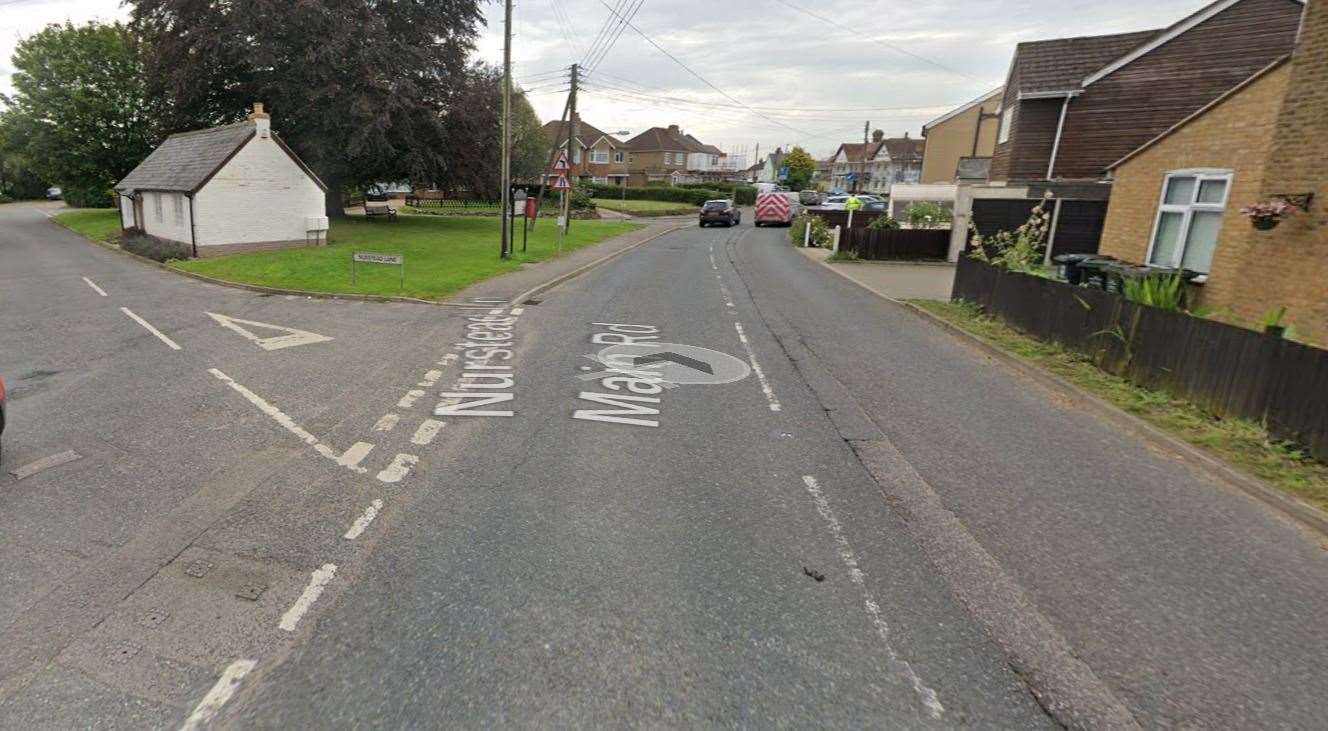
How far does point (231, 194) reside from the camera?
21500 millimetres

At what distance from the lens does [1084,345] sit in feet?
28.4

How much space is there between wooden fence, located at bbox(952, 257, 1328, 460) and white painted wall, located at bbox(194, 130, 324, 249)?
2322 cm

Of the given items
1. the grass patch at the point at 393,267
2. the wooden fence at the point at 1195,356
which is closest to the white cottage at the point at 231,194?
the grass patch at the point at 393,267

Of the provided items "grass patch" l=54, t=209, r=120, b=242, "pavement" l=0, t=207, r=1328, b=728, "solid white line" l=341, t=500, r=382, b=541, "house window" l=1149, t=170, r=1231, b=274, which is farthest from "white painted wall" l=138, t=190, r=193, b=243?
"house window" l=1149, t=170, r=1231, b=274

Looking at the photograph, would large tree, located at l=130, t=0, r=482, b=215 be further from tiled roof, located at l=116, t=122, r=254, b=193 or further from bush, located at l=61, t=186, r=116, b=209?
bush, located at l=61, t=186, r=116, b=209

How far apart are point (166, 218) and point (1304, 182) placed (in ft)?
96.2

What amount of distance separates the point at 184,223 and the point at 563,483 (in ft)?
74.7

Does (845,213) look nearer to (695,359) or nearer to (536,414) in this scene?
(695,359)

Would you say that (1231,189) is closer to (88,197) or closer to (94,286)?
(94,286)

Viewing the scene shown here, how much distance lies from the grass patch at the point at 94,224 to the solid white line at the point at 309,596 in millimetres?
30479

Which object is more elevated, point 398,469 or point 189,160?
point 189,160

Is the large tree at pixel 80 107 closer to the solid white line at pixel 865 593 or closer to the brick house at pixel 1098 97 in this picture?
the brick house at pixel 1098 97

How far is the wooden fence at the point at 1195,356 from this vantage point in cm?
549

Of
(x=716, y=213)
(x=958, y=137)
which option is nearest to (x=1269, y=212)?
(x=716, y=213)
